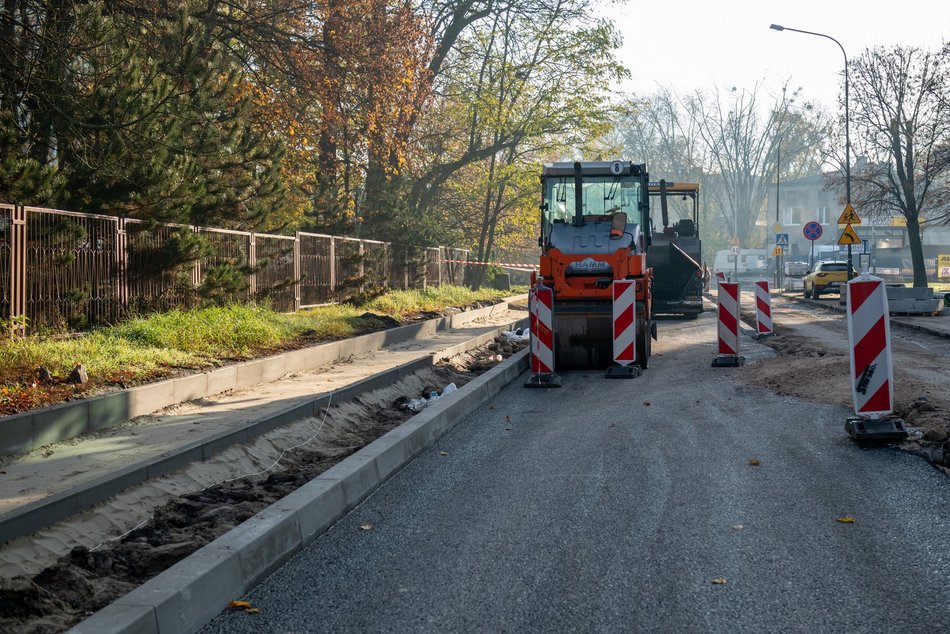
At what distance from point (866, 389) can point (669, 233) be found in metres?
11.5

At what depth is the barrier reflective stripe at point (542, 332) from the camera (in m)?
12.6

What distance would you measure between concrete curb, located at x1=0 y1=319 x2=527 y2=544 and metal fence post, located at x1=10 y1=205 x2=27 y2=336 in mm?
4511

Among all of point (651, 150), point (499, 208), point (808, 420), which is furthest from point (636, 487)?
point (651, 150)

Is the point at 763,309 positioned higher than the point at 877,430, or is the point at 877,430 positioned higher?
the point at 763,309

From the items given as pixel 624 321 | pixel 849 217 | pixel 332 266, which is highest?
pixel 849 217

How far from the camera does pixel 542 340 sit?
12609 millimetres

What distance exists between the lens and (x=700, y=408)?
10039mm

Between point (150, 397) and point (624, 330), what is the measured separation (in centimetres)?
662

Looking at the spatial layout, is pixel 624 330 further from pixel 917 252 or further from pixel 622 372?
pixel 917 252

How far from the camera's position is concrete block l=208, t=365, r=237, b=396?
10578 millimetres

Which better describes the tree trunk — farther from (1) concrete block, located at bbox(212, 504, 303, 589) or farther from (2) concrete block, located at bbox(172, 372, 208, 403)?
(1) concrete block, located at bbox(212, 504, 303, 589)

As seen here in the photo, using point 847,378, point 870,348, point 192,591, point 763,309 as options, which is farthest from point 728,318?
point 192,591

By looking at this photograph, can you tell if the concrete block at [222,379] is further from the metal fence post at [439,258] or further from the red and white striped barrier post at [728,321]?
the metal fence post at [439,258]

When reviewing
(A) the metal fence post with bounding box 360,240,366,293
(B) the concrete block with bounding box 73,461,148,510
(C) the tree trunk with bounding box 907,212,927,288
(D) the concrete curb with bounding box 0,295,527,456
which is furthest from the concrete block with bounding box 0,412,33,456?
(C) the tree trunk with bounding box 907,212,927,288
